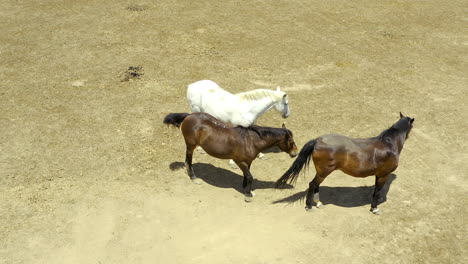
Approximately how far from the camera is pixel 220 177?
9656mm

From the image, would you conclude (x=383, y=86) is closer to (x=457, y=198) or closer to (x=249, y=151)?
(x=457, y=198)

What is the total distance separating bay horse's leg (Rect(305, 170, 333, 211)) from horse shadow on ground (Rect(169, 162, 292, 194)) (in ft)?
2.76

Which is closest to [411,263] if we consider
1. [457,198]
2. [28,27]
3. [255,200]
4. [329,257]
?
[329,257]

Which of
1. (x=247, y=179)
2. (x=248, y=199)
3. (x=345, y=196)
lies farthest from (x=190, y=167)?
(x=345, y=196)

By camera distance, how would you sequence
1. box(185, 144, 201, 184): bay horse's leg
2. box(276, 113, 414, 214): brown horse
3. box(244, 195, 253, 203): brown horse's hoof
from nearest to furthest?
1. box(276, 113, 414, 214): brown horse
2. box(244, 195, 253, 203): brown horse's hoof
3. box(185, 144, 201, 184): bay horse's leg

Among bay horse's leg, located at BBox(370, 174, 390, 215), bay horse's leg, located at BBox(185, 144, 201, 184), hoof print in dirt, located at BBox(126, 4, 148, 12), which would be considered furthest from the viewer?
hoof print in dirt, located at BBox(126, 4, 148, 12)

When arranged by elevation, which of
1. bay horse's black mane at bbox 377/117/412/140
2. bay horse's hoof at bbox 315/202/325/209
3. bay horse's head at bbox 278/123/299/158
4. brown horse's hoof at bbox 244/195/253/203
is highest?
bay horse's black mane at bbox 377/117/412/140

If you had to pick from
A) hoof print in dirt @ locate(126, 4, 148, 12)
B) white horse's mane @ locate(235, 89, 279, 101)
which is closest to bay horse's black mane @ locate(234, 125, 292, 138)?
white horse's mane @ locate(235, 89, 279, 101)

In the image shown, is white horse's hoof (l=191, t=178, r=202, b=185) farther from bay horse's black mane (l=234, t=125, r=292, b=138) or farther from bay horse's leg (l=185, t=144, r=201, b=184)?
bay horse's black mane (l=234, t=125, r=292, b=138)

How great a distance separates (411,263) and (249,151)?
12.5ft

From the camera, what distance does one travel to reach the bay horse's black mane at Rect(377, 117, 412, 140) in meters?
8.20

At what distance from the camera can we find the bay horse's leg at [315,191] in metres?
8.17

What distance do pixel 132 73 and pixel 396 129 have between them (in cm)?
882

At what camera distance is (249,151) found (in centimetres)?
851
